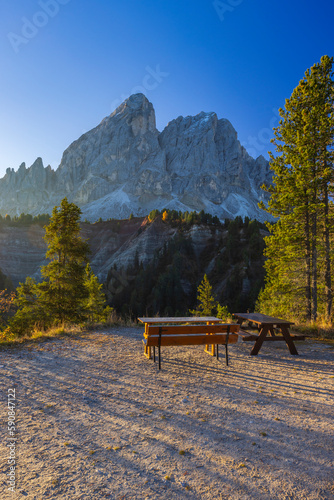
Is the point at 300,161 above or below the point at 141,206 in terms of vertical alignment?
below

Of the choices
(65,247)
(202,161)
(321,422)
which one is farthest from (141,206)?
(321,422)

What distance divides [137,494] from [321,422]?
9.82 ft

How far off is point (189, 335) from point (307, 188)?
981 cm

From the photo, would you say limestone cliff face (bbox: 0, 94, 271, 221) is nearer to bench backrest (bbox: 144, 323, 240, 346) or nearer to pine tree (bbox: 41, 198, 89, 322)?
pine tree (bbox: 41, 198, 89, 322)

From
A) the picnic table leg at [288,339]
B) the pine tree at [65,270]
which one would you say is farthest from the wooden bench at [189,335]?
the pine tree at [65,270]

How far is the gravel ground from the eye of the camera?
2.73 metres

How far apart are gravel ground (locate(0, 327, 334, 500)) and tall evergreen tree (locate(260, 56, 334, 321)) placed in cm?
692

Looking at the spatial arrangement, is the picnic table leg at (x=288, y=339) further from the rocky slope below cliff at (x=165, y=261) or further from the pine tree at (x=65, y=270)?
the rocky slope below cliff at (x=165, y=261)

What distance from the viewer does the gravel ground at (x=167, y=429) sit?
2730 mm

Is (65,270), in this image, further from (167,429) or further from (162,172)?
(162,172)

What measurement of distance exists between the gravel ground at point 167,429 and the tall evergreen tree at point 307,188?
6921 mm

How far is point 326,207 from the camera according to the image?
1220 centimetres

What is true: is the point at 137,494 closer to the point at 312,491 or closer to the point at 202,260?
the point at 312,491

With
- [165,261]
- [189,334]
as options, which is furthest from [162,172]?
[189,334]
